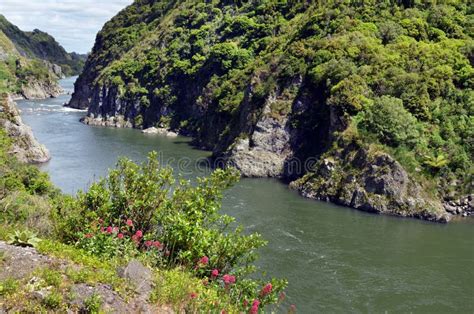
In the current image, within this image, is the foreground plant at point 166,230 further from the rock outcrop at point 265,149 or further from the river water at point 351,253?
the rock outcrop at point 265,149

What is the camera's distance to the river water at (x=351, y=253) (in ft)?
116

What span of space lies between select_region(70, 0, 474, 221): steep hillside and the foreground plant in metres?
44.5

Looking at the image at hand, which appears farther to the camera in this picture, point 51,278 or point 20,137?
point 20,137

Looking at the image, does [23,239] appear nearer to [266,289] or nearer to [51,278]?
[51,278]

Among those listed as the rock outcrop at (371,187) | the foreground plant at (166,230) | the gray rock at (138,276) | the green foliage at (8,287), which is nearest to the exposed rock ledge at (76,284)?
the gray rock at (138,276)

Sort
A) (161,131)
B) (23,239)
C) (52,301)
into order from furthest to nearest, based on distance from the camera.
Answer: (161,131)
(23,239)
(52,301)

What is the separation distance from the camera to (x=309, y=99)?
77.2m

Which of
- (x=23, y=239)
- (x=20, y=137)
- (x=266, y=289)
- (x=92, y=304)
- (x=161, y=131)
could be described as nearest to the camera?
(x=92, y=304)

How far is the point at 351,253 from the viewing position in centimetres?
4397

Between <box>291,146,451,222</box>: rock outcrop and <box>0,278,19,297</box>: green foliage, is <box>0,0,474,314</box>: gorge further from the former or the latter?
<box>291,146,451,222</box>: rock outcrop

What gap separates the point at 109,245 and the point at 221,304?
12.0 feet

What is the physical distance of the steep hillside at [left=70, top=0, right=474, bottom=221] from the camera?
59.3m

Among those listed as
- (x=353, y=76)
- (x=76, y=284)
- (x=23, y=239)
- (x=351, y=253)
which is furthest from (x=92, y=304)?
(x=353, y=76)

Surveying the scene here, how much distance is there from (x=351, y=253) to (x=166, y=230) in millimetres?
31798
